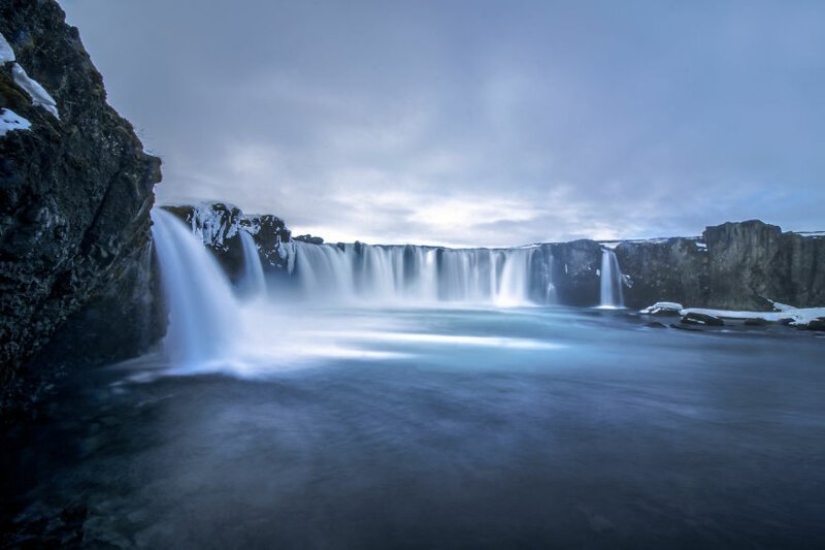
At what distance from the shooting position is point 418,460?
4871 mm

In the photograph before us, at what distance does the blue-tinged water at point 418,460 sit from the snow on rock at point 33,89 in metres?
4.15

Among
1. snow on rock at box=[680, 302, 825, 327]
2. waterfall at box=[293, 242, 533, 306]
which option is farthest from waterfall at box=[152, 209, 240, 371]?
snow on rock at box=[680, 302, 825, 327]

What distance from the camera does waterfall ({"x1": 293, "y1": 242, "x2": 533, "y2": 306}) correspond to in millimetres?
44688

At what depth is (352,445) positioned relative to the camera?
→ 17.5 feet

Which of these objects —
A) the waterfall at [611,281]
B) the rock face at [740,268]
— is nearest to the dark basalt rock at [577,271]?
the waterfall at [611,281]

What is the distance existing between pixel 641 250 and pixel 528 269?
39.9 ft

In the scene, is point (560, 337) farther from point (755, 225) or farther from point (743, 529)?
point (755, 225)

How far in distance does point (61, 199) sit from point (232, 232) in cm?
1791

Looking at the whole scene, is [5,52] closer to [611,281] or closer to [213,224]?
[213,224]

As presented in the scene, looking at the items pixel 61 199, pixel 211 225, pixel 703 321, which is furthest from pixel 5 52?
pixel 703 321

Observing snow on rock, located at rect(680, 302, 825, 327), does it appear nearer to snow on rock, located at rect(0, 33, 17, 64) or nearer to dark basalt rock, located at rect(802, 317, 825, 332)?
dark basalt rock, located at rect(802, 317, 825, 332)

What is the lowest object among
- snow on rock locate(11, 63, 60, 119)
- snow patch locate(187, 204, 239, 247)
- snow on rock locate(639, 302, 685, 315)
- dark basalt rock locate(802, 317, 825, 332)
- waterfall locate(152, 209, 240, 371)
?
dark basalt rock locate(802, 317, 825, 332)

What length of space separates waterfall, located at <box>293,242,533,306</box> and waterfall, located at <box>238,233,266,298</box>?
57.1ft

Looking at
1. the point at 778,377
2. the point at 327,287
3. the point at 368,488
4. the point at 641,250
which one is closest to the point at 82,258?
the point at 368,488
